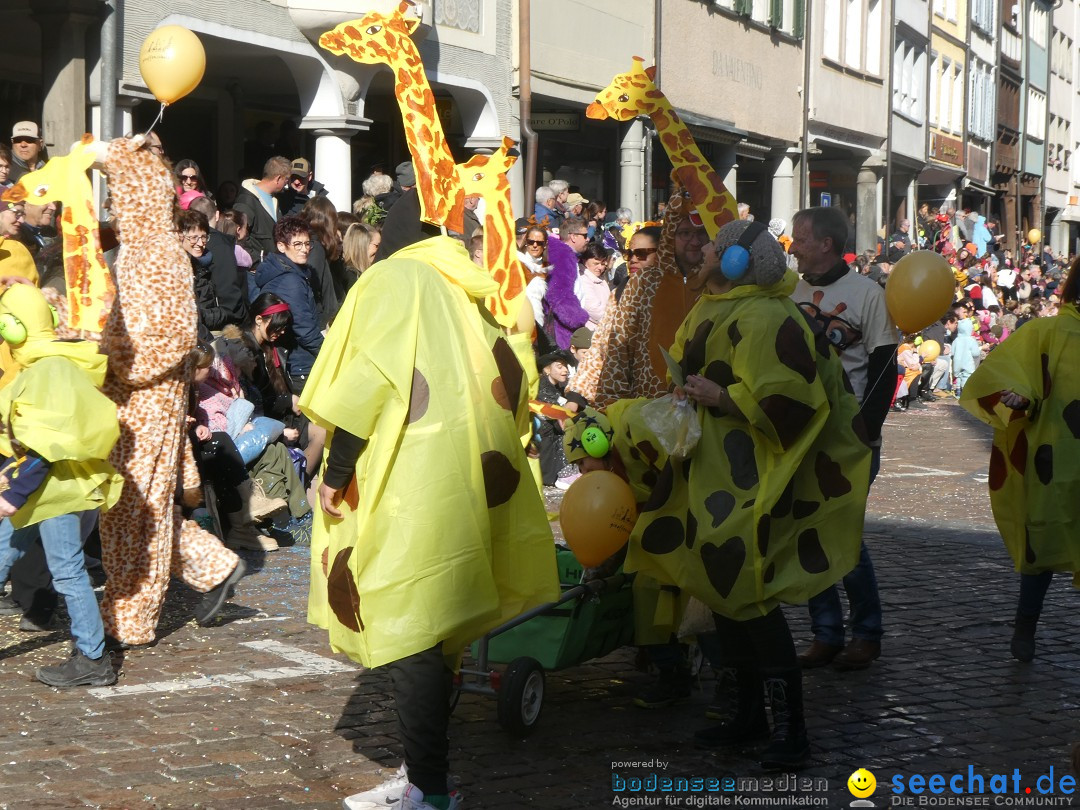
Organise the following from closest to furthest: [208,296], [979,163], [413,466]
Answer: [413,466], [208,296], [979,163]

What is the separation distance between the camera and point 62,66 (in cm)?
1227

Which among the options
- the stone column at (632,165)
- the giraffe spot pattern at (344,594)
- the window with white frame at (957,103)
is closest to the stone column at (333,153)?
the stone column at (632,165)

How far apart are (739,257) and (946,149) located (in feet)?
126

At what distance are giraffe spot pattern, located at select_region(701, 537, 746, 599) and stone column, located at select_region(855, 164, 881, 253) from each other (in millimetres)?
30344

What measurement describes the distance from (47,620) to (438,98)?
13.4m

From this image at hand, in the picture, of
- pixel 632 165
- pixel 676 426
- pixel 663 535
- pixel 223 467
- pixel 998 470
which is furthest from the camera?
pixel 632 165

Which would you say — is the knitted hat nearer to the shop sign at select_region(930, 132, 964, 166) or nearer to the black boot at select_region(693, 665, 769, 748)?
the black boot at select_region(693, 665, 769, 748)

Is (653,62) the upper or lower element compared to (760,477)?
upper

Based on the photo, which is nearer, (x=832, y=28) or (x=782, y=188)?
(x=782, y=188)

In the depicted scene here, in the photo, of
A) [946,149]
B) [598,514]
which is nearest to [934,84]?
[946,149]

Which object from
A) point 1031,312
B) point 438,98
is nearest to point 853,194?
point 1031,312

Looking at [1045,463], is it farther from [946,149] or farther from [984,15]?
[984,15]

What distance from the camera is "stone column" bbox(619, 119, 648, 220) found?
74.0ft

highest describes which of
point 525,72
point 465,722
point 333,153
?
point 525,72
